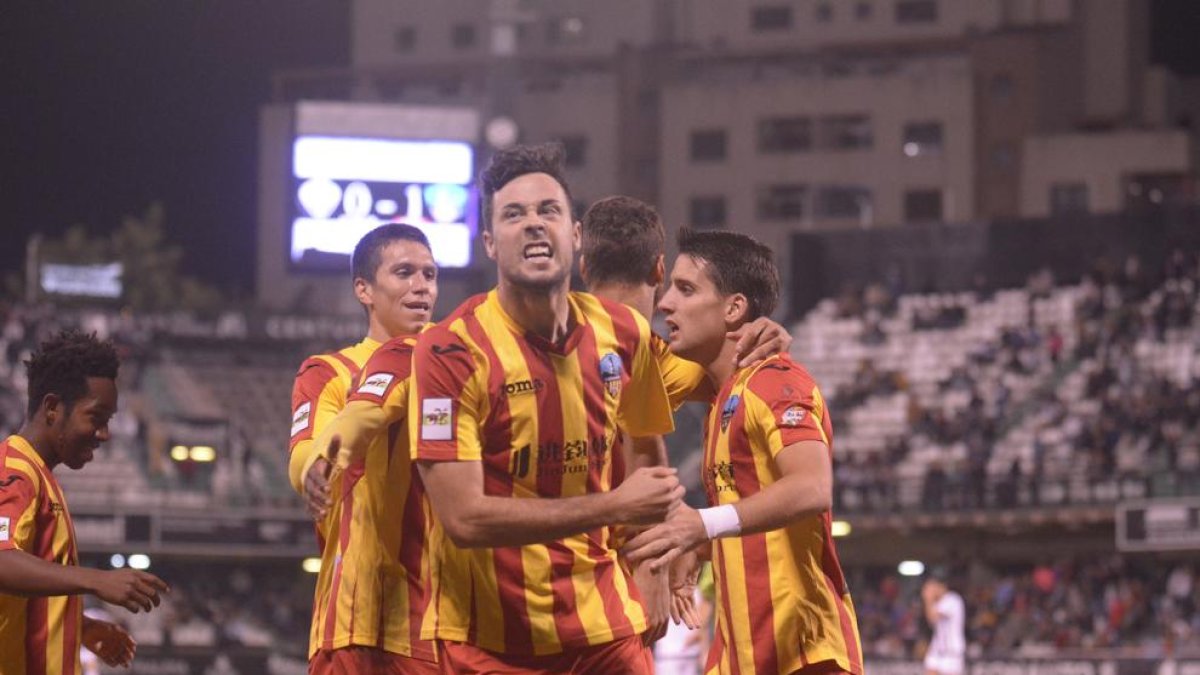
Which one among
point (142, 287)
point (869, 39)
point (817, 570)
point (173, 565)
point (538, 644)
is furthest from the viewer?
point (142, 287)

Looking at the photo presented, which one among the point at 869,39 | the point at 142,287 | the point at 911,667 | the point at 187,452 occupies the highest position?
the point at 869,39

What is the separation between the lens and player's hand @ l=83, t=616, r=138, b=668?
7445 mm

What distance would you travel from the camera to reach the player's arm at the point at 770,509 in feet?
18.4

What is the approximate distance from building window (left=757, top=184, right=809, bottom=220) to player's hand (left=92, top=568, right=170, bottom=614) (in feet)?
181

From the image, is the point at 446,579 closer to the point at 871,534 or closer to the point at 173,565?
the point at 871,534

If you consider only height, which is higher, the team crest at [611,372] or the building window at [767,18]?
the building window at [767,18]

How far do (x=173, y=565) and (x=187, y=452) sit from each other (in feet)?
8.41

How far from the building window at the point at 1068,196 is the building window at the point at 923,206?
4018 millimetres

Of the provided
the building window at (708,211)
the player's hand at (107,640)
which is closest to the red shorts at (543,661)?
the player's hand at (107,640)

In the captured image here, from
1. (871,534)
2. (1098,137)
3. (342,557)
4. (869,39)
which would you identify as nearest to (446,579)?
(342,557)

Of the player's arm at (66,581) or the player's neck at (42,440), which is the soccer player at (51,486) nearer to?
the player's neck at (42,440)

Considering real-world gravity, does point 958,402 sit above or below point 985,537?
above

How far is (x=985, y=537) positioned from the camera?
37.2 m

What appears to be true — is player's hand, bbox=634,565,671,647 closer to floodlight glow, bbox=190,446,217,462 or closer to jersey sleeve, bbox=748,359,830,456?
jersey sleeve, bbox=748,359,830,456
